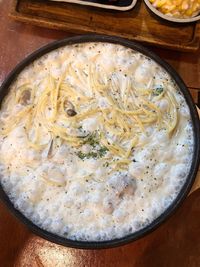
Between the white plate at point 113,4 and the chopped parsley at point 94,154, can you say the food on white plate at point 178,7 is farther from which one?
the chopped parsley at point 94,154

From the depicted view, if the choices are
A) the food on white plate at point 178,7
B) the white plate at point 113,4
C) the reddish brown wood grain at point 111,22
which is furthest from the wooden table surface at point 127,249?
the white plate at point 113,4

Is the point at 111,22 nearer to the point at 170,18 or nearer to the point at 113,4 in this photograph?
the point at 113,4

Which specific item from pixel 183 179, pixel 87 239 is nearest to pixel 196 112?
→ pixel 183 179

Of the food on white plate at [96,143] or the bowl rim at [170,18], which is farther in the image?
the bowl rim at [170,18]

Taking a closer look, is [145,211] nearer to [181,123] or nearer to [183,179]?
[183,179]

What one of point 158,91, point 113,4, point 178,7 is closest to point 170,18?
point 178,7

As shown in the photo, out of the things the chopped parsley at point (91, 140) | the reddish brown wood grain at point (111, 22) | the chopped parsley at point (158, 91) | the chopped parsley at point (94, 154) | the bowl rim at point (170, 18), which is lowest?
the chopped parsley at point (94, 154)

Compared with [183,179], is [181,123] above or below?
above

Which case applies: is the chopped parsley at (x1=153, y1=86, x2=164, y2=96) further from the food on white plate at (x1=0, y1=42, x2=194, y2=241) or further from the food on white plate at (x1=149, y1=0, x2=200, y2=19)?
the food on white plate at (x1=149, y1=0, x2=200, y2=19)
